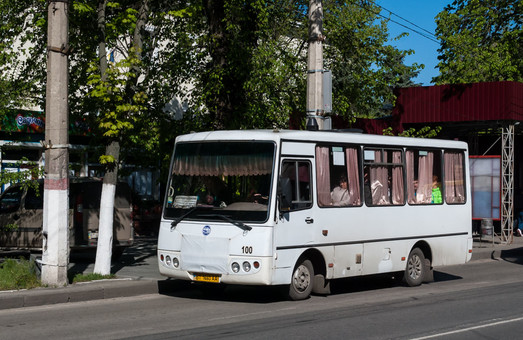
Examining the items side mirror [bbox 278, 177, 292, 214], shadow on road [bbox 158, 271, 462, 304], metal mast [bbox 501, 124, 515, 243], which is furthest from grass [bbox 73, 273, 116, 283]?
metal mast [bbox 501, 124, 515, 243]

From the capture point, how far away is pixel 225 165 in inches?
495

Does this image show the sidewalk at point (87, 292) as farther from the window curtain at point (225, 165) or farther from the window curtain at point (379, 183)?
the window curtain at point (379, 183)

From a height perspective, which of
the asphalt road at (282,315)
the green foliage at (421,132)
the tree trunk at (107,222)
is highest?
the green foliage at (421,132)

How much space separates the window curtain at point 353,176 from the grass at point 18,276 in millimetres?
5645

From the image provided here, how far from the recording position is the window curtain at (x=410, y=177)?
15.2 m

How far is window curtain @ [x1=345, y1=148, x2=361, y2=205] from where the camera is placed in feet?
45.3

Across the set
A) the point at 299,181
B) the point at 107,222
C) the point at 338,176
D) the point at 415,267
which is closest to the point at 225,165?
the point at 299,181

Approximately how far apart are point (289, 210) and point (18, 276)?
4.67m

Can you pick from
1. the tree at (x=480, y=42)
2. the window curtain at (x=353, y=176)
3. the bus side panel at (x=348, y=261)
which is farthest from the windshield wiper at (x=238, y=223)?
the tree at (x=480, y=42)

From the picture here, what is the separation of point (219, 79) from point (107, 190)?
576cm

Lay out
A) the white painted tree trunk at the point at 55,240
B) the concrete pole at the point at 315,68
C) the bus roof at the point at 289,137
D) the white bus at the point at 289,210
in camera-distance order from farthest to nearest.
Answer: the concrete pole at the point at 315,68 → the white painted tree trunk at the point at 55,240 → the bus roof at the point at 289,137 → the white bus at the point at 289,210

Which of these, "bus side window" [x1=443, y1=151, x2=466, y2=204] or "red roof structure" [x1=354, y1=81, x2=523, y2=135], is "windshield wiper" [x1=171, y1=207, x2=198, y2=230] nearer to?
"bus side window" [x1=443, y1=151, x2=466, y2=204]

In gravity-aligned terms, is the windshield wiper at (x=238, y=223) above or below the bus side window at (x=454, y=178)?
below

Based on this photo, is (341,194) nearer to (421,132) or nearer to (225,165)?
(225,165)
